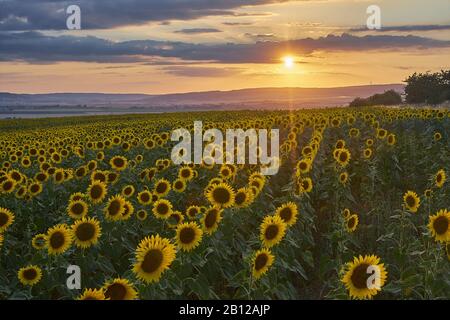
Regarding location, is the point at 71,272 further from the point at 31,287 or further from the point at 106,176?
the point at 106,176

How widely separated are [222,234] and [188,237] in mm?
931

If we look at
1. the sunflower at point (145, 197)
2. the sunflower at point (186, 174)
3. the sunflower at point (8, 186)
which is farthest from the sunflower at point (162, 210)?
the sunflower at point (8, 186)

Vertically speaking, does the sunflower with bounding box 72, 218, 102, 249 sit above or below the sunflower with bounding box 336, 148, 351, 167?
below

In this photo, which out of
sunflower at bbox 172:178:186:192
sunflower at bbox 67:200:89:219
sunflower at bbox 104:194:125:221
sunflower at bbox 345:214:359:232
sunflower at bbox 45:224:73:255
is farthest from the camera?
sunflower at bbox 172:178:186:192

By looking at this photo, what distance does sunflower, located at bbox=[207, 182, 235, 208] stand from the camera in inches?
284

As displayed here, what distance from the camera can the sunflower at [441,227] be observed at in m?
5.82

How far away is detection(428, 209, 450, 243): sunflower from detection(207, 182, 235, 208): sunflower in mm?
2459

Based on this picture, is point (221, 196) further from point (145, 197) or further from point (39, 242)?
point (39, 242)

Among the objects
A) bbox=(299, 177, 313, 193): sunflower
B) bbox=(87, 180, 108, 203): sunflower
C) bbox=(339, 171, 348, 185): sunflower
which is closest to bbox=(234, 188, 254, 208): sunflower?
bbox=(299, 177, 313, 193): sunflower

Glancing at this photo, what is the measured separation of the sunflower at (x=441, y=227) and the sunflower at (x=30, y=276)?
4042mm

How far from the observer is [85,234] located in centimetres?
628

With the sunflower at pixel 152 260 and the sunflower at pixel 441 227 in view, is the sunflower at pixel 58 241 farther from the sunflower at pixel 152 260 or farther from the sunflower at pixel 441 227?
the sunflower at pixel 441 227

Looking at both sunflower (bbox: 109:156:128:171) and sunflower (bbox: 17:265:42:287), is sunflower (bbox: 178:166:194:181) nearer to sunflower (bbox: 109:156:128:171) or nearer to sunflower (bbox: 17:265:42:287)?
sunflower (bbox: 109:156:128:171)
